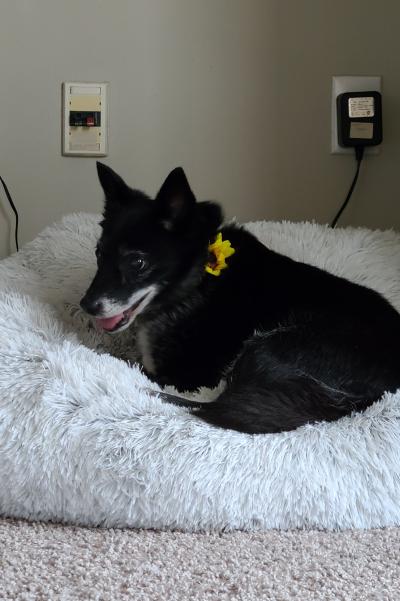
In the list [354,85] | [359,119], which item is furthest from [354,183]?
[354,85]

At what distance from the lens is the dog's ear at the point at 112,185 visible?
150cm

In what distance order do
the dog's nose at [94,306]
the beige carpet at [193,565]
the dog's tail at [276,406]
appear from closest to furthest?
the beige carpet at [193,565] → the dog's tail at [276,406] → the dog's nose at [94,306]

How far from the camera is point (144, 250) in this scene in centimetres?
140

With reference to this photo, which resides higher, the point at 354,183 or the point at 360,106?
the point at 360,106

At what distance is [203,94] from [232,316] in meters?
0.84

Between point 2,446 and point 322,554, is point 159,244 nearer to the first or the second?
point 2,446

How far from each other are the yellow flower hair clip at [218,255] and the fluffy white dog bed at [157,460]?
40 cm

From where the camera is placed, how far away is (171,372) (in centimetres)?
150

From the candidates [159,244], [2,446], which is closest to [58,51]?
[159,244]

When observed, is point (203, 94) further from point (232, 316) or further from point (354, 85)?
point (232, 316)

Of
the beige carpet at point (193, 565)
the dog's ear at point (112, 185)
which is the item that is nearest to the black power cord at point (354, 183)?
the dog's ear at point (112, 185)

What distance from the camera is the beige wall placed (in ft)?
6.39

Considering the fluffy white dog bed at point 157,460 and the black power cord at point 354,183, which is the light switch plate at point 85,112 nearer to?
the black power cord at point 354,183

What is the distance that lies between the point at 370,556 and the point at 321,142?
1362 mm
